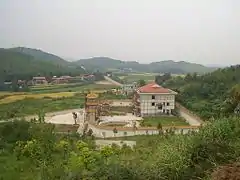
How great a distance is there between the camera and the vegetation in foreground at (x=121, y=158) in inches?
312

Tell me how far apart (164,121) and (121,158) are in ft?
42.8

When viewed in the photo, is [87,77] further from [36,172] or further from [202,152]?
[202,152]

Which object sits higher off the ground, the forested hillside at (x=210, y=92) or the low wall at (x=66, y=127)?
the forested hillside at (x=210, y=92)

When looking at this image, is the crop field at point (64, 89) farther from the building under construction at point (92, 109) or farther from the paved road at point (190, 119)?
the building under construction at point (92, 109)

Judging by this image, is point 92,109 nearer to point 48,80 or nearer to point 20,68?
point 48,80

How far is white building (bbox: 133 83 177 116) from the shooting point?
26891 millimetres

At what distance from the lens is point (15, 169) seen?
12664 mm

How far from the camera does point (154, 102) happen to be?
27047mm

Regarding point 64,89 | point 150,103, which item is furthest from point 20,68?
point 150,103

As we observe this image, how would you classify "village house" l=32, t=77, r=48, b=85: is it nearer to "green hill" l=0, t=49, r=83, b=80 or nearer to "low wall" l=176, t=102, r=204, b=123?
"green hill" l=0, t=49, r=83, b=80

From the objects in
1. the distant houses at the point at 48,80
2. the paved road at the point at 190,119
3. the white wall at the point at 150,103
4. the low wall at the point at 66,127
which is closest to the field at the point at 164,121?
the paved road at the point at 190,119

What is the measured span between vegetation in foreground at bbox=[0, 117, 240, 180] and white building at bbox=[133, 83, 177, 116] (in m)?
10.7

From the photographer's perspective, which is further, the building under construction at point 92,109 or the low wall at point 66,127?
the building under construction at point 92,109

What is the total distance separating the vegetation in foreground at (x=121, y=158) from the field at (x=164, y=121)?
276 inches
